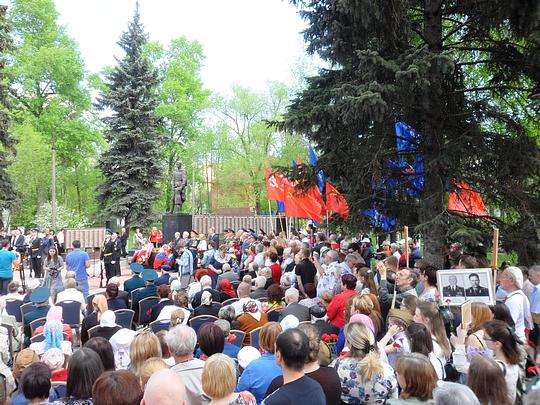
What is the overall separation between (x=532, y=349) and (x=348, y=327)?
3.18 meters

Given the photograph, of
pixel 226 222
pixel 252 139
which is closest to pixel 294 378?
pixel 226 222

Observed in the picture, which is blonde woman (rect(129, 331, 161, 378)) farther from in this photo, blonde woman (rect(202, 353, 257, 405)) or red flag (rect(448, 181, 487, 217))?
red flag (rect(448, 181, 487, 217))

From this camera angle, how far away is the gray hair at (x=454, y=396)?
9.34ft

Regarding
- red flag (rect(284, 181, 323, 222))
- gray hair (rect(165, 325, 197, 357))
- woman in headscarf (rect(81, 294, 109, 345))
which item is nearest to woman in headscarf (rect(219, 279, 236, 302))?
woman in headscarf (rect(81, 294, 109, 345))

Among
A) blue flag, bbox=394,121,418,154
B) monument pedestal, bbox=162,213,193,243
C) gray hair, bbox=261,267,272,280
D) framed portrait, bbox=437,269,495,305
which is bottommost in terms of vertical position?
gray hair, bbox=261,267,272,280

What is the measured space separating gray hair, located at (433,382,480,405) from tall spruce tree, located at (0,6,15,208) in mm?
25087

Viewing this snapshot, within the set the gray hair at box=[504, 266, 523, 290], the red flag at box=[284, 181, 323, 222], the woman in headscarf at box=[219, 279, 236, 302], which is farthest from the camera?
the red flag at box=[284, 181, 323, 222]

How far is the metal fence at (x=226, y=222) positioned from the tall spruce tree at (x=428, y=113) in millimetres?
25211

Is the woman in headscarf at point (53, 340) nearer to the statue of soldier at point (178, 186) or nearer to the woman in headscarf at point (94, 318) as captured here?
the woman in headscarf at point (94, 318)

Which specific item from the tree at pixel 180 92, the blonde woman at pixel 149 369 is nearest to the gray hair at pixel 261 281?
the blonde woman at pixel 149 369

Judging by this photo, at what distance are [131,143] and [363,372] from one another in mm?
31296

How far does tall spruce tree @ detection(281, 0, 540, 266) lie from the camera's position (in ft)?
31.3

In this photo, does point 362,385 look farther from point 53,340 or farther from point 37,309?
point 37,309

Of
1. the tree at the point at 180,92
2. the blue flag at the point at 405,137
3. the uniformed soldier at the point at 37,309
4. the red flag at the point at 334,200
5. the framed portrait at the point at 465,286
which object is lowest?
the uniformed soldier at the point at 37,309
